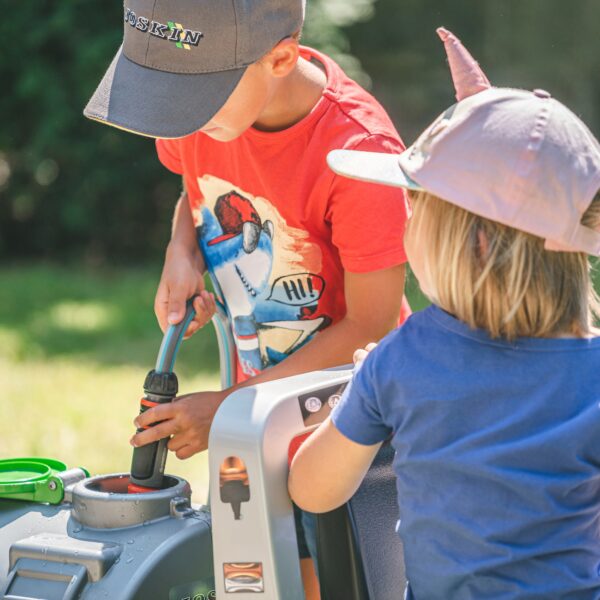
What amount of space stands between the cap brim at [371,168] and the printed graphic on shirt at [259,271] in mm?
469

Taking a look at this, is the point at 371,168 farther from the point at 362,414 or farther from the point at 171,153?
the point at 171,153

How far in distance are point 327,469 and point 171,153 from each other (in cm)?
102

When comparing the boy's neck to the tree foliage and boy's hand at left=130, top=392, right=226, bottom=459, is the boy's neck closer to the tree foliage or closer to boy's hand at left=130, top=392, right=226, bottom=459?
boy's hand at left=130, top=392, right=226, bottom=459

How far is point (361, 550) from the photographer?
153cm

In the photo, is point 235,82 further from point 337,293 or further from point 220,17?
point 337,293

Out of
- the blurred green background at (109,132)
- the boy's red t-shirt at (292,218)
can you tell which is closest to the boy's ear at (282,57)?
the boy's red t-shirt at (292,218)

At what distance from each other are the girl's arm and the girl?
2 cm

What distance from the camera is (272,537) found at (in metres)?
1.44

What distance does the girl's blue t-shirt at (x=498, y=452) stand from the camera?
50.7 inches

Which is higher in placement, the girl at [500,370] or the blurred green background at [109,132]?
the girl at [500,370]

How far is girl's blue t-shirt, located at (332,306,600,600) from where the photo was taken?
4.23 feet

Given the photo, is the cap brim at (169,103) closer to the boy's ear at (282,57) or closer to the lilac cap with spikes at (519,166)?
the boy's ear at (282,57)

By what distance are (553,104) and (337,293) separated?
739mm

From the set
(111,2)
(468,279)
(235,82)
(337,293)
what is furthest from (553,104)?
(111,2)
